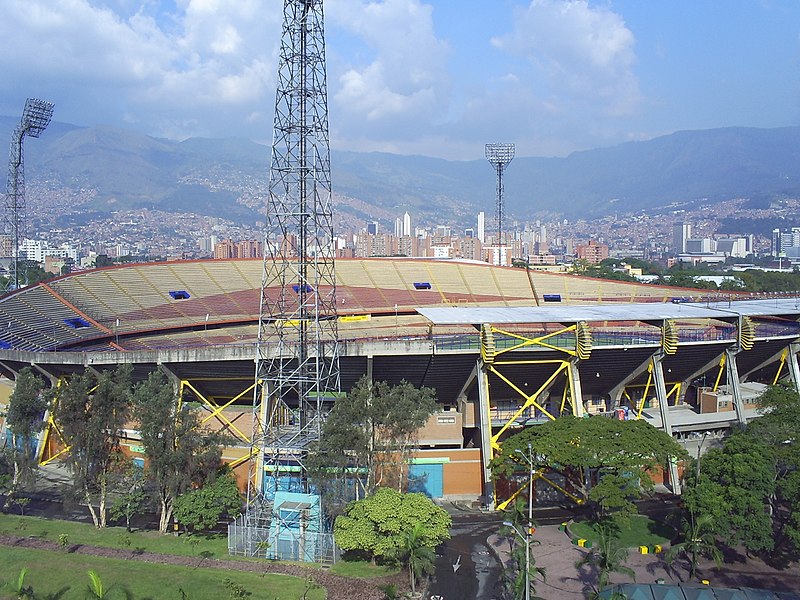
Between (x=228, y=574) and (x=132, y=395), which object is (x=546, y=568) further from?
(x=132, y=395)

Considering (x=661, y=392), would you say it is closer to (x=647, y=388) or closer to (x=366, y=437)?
(x=647, y=388)

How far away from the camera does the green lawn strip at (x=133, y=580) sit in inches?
722

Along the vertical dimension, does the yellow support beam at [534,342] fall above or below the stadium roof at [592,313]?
Result: below

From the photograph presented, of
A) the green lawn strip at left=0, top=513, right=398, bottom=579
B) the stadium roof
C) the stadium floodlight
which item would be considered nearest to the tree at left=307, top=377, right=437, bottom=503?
the green lawn strip at left=0, top=513, right=398, bottom=579

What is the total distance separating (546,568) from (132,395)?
14449 millimetres

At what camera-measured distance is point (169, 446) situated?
22719 millimetres

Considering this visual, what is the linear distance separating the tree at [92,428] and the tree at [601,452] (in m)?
12.8

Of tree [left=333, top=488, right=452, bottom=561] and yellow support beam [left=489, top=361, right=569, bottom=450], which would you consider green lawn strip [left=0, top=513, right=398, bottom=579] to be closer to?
tree [left=333, top=488, right=452, bottom=561]

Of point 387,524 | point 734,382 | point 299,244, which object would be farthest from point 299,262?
point 734,382

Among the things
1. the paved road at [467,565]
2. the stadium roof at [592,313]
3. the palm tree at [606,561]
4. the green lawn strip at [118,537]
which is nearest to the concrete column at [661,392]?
the stadium roof at [592,313]

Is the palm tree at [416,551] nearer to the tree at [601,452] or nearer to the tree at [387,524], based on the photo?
the tree at [387,524]

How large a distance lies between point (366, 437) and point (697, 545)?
9.99 meters

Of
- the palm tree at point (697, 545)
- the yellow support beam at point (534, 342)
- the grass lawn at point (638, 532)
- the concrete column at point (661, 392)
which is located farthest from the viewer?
the concrete column at point (661, 392)

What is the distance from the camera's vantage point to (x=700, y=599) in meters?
17.2
